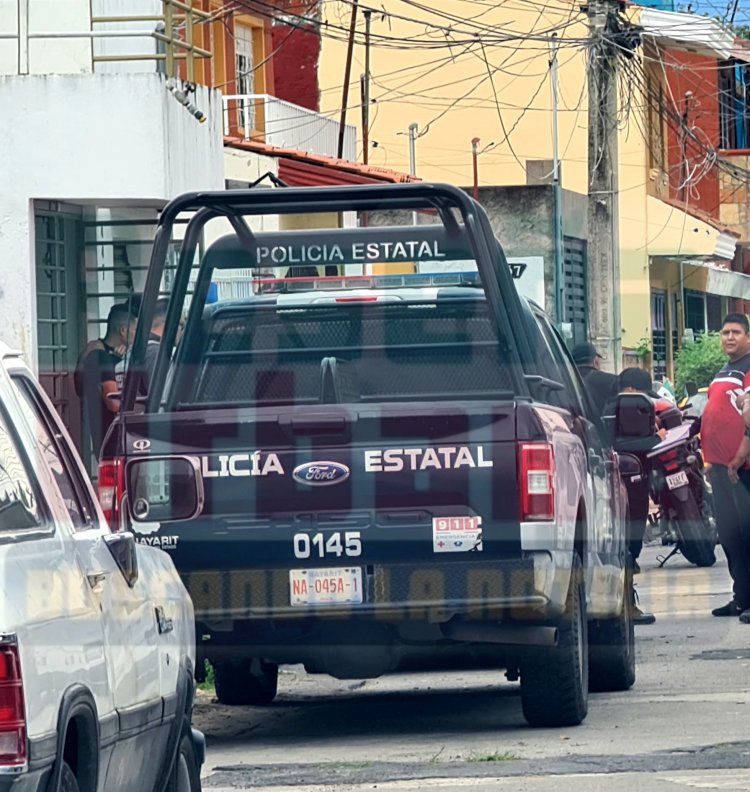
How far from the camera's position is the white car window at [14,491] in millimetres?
4441

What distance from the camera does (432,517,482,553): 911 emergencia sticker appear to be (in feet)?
26.0

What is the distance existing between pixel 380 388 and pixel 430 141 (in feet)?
96.1

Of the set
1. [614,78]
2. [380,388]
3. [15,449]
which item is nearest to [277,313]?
[380,388]

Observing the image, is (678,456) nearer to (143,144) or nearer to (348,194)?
(143,144)

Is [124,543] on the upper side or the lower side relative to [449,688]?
upper

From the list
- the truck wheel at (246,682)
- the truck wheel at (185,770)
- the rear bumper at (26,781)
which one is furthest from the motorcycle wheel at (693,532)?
the rear bumper at (26,781)

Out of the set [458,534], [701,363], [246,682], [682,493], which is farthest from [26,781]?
[701,363]

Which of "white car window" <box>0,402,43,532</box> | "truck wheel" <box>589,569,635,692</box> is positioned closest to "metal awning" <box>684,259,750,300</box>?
"truck wheel" <box>589,569,635,692</box>

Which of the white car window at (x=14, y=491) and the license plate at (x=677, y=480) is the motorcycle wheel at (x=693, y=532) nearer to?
the license plate at (x=677, y=480)

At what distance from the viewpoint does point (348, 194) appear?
27.0 feet

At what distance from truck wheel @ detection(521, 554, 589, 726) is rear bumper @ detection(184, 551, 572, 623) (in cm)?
40

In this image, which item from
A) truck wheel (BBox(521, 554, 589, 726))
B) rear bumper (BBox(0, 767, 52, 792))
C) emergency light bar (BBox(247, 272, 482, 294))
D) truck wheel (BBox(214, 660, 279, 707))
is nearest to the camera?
rear bumper (BBox(0, 767, 52, 792))

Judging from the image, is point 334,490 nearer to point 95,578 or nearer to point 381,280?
point 95,578

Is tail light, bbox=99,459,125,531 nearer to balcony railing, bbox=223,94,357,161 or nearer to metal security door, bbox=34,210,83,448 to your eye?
metal security door, bbox=34,210,83,448
